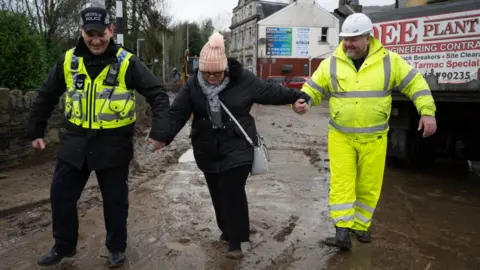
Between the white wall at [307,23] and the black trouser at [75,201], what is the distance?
4731 centimetres

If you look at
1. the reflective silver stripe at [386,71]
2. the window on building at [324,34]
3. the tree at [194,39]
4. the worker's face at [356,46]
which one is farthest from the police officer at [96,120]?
the tree at [194,39]

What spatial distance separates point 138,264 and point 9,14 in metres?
5.17

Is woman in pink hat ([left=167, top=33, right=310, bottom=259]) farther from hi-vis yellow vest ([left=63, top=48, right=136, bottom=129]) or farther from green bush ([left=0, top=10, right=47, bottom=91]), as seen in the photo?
green bush ([left=0, top=10, right=47, bottom=91])

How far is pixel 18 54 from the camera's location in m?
7.05

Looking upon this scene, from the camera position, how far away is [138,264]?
12.7 feet

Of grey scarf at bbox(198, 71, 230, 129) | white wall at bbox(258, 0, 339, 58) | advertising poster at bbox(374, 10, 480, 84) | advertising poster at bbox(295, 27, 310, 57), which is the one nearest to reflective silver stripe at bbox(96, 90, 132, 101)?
grey scarf at bbox(198, 71, 230, 129)

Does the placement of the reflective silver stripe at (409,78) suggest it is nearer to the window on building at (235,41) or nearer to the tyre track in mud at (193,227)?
the tyre track in mud at (193,227)

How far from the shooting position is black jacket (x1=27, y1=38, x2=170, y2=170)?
11.9ft

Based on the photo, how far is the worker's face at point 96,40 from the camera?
3586 millimetres

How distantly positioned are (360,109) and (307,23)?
160 ft

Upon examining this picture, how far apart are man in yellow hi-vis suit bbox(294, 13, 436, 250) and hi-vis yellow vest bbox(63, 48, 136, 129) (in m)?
1.53

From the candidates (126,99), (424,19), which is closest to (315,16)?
(424,19)

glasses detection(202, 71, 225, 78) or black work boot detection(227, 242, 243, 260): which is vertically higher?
glasses detection(202, 71, 225, 78)

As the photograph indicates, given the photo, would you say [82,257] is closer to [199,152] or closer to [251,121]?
[199,152]
